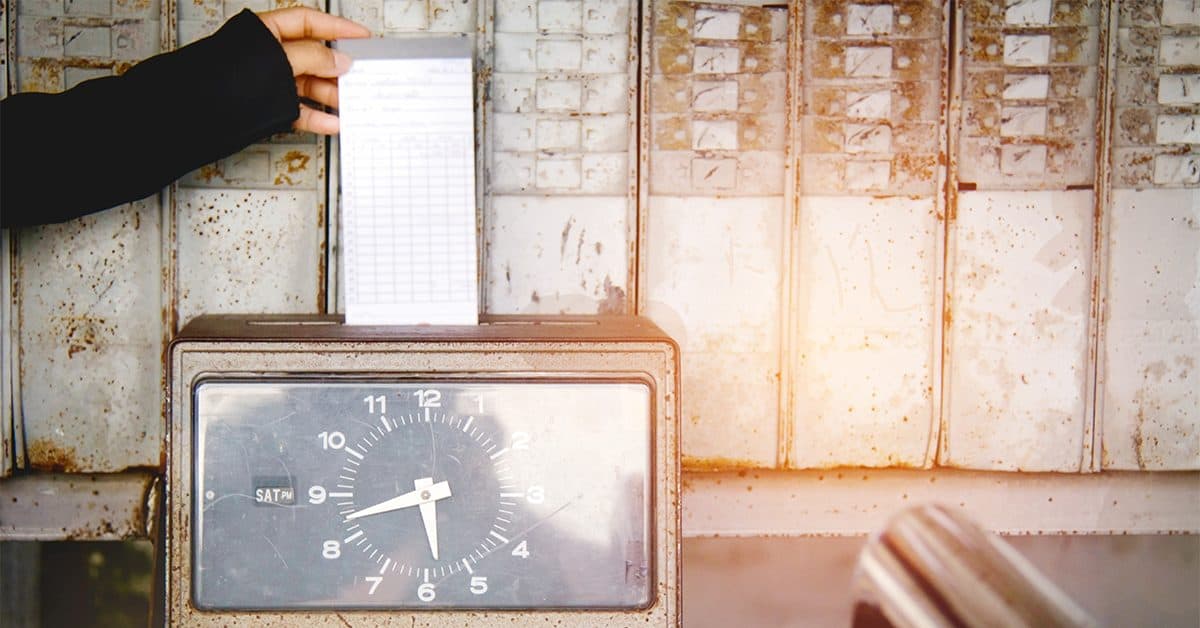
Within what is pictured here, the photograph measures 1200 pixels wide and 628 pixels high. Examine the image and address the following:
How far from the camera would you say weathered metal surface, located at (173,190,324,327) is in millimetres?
1193

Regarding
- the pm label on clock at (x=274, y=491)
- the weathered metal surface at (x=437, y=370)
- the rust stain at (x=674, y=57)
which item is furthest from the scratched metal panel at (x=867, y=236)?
the pm label on clock at (x=274, y=491)

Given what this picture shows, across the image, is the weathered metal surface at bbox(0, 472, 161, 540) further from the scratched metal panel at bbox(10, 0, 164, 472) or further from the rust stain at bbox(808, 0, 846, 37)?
the rust stain at bbox(808, 0, 846, 37)

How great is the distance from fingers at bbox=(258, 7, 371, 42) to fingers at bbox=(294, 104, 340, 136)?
0.10m

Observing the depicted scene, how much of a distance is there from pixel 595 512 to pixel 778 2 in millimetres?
802

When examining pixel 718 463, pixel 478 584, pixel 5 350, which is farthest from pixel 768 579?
pixel 5 350

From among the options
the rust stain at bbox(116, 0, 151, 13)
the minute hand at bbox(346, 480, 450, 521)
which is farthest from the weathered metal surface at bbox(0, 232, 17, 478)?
the minute hand at bbox(346, 480, 450, 521)

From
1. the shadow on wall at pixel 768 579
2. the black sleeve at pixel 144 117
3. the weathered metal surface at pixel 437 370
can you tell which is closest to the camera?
the weathered metal surface at pixel 437 370

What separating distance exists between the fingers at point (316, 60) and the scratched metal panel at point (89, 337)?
13.1 inches

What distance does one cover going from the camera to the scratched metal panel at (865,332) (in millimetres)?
1223

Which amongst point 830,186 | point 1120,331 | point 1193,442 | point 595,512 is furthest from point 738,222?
point 1193,442

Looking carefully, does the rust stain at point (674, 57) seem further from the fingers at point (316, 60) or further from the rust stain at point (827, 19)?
the fingers at point (316, 60)

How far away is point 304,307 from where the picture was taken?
1.21m

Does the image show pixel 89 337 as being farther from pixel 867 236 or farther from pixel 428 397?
pixel 867 236

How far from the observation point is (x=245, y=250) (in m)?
1.20
